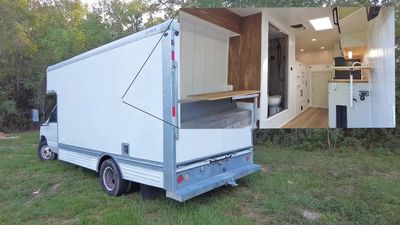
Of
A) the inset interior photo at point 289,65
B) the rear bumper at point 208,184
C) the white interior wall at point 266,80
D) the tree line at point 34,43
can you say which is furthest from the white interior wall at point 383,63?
the tree line at point 34,43

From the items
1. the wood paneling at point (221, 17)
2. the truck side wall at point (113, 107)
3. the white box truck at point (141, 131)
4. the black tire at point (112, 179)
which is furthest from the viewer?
the black tire at point (112, 179)

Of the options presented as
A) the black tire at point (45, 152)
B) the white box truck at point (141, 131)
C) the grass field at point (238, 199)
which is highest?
the white box truck at point (141, 131)

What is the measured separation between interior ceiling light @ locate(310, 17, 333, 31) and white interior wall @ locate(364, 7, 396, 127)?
0.11 metres

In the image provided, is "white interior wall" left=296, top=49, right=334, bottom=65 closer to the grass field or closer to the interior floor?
the interior floor

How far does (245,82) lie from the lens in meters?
0.98

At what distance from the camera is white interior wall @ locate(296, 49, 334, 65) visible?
1009mm

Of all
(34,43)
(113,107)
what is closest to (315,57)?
(113,107)

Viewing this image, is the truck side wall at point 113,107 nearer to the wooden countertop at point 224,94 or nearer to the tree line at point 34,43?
the wooden countertop at point 224,94

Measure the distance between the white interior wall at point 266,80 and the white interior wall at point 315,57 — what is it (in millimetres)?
34

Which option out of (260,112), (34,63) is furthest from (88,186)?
(34,63)

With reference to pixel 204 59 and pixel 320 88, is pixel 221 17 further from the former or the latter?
pixel 320 88

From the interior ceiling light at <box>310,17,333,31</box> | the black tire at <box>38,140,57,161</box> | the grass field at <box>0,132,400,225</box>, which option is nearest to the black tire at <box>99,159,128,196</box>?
the grass field at <box>0,132,400,225</box>

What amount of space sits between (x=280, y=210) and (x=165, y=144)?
1646mm

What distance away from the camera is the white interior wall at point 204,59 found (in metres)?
1.00
